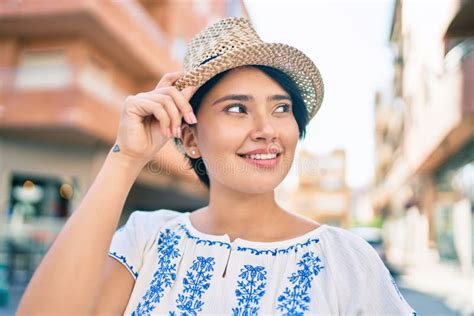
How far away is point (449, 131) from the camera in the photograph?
1220 cm

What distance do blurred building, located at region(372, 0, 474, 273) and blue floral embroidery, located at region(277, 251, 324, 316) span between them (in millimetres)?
10018

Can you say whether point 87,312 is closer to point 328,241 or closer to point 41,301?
point 41,301

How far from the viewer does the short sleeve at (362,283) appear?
149cm

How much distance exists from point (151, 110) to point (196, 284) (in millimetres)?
616

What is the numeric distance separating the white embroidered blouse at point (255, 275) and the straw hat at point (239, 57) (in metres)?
0.61

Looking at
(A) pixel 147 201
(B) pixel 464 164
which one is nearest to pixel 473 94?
(B) pixel 464 164

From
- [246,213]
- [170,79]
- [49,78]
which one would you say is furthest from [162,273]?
[49,78]

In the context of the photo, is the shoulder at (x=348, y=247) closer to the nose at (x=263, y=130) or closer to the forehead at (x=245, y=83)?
the nose at (x=263, y=130)

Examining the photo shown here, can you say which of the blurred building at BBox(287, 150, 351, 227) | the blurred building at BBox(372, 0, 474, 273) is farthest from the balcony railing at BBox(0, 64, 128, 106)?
the blurred building at BBox(287, 150, 351, 227)

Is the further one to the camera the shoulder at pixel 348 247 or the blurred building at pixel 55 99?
the blurred building at pixel 55 99

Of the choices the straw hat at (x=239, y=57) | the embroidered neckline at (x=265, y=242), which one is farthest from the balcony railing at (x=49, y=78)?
the embroidered neckline at (x=265, y=242)

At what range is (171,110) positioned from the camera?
170 centimetres

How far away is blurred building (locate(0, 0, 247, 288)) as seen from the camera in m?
12.5

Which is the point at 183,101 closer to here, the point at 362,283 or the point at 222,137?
the point at 222,137
